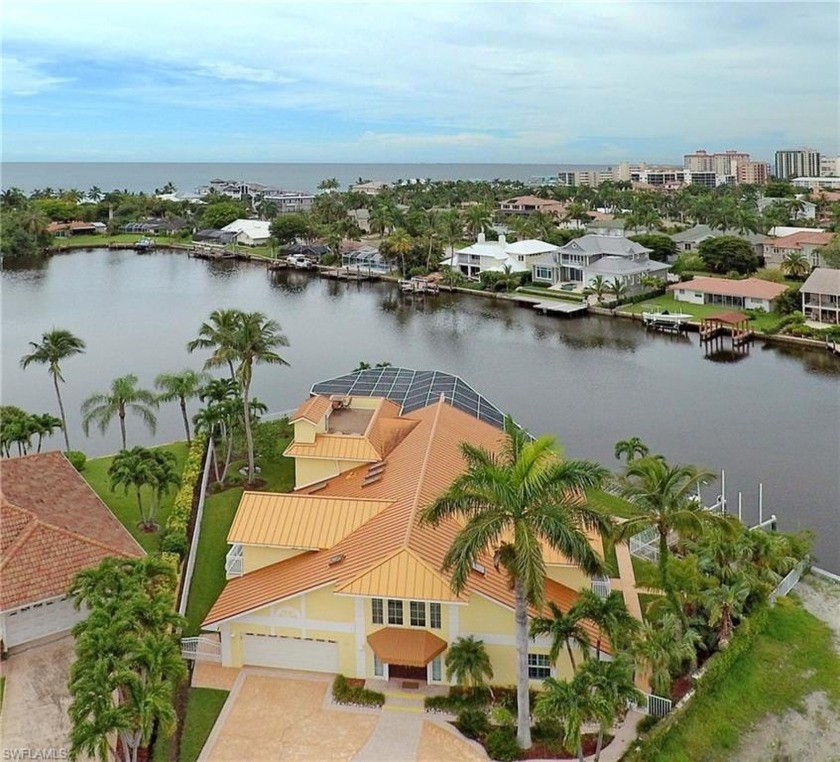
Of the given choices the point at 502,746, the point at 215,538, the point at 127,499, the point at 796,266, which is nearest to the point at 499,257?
the point at 796,266

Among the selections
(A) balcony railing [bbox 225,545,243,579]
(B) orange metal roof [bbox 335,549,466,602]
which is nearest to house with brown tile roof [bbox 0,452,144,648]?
(A) balcony railing [bbox 225,545,243,579]

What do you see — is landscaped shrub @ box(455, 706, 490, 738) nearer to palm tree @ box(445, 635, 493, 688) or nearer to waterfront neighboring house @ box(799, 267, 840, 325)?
palm tree @ box(445, 635, 493, 688)

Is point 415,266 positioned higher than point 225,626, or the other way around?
point 415,266

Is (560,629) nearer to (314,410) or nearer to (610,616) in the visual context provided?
(610,616)

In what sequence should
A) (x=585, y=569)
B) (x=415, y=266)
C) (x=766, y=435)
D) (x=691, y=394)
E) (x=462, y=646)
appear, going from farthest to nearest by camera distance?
1. (x=415, y=266)
2. (x=691, y=394)
3. (x=766, y=435)
4. (x=462, y=646)
5. (x=585, y=569)

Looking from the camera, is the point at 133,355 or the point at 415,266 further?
the point at 415,266

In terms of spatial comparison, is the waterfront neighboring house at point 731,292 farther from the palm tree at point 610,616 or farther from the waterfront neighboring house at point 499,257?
the palm tree at point 610,616

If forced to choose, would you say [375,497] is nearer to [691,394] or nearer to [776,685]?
[776,685]

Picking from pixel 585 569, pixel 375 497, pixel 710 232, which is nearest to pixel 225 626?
pixel 375 497
